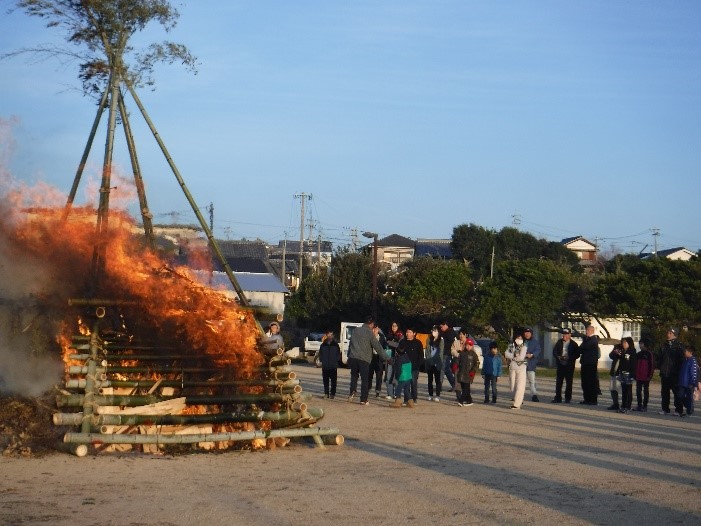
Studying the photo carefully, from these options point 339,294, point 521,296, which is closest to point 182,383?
point 521,296

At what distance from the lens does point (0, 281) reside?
54.2 ft

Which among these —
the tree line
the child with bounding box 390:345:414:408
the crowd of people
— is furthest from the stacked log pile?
the tree line

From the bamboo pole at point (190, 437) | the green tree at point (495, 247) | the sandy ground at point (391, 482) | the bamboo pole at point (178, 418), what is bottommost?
the sandy ground at point (391, 482)

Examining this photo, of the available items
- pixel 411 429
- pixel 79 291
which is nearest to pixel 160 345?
pixel 79 291

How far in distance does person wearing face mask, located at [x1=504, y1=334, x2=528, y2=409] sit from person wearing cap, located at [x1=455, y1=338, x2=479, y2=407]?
0.85m

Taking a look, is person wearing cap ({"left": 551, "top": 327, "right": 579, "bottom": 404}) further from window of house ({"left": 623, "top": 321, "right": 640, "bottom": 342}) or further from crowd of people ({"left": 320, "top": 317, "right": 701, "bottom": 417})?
window of house ({"left": 623, "top": 321, "right": 640, "bottom": 342})

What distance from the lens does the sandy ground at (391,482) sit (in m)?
9.22

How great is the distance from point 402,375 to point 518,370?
277cm

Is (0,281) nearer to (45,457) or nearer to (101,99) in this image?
(101,99)

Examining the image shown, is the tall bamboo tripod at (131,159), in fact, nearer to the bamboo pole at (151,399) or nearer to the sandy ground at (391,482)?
the bamboo pole at (151,399)

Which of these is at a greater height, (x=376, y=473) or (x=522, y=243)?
(x=522, y=243)

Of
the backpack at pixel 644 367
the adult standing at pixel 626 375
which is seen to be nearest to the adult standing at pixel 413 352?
the adult standing at pixel 626 375

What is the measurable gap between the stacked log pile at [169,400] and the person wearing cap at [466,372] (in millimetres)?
8063

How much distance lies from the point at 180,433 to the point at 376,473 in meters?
3.03
